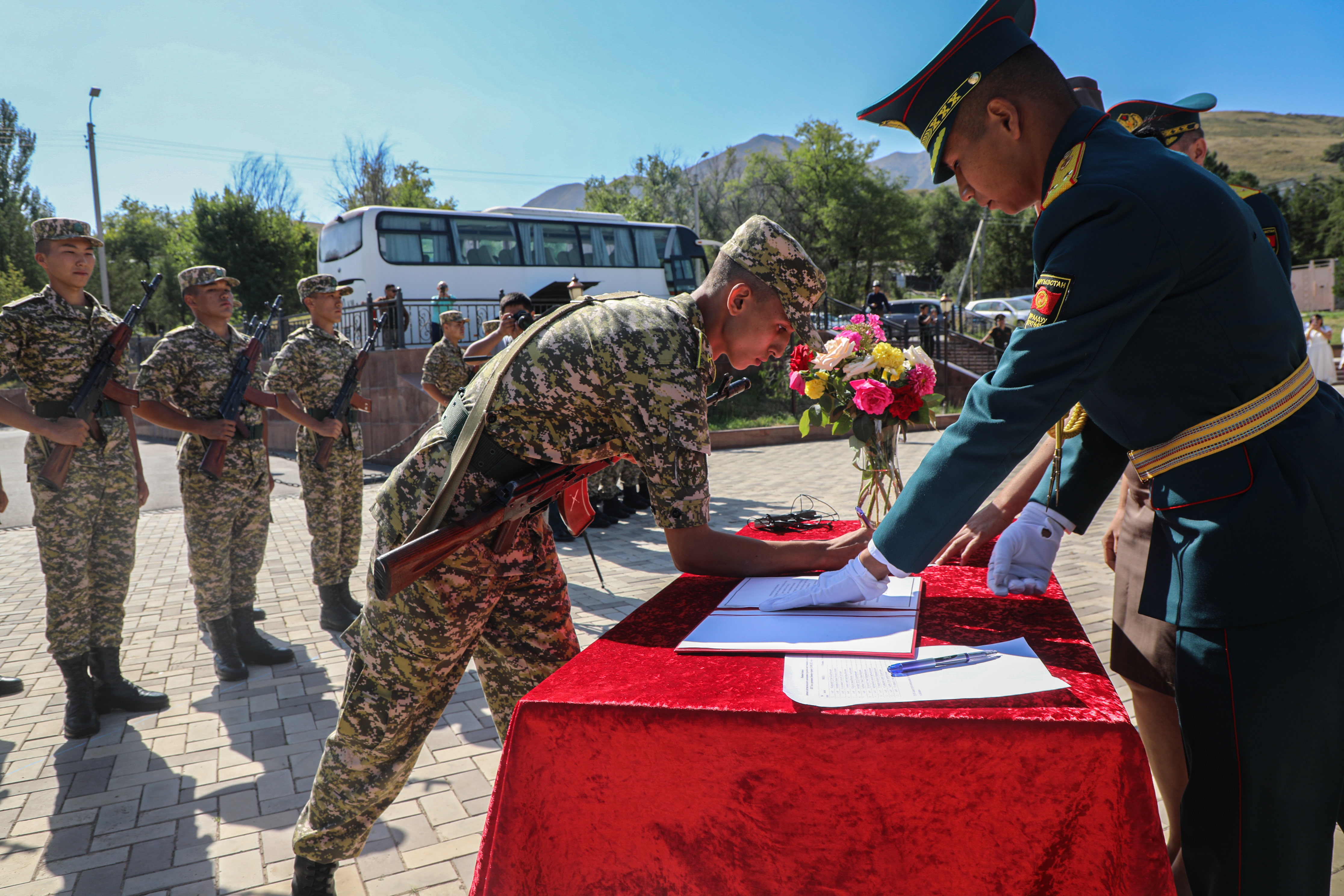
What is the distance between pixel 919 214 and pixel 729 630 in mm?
48746

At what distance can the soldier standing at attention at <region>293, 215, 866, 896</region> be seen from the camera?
69.3 inches

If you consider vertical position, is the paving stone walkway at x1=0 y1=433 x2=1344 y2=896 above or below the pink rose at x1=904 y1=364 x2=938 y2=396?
below

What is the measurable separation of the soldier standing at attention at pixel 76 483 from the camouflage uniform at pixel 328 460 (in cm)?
115

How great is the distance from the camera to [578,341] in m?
1.80

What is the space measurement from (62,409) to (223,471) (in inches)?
33.3

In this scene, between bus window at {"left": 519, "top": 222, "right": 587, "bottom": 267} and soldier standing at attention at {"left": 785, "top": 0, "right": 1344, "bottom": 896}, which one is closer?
soldier standing at attention at {"left": 785, "top": 0, "right": 1344, "bottom": 896}

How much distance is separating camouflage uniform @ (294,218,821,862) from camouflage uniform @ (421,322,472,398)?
19.8ft

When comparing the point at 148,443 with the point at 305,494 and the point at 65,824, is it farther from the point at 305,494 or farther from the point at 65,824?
the point at 65,824

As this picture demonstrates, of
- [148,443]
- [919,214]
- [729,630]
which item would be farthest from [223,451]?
[919,214]

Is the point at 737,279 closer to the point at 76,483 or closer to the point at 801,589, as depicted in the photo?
the point at 801,589

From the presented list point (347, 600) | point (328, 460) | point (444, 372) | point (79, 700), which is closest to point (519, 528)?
point (79, 700)

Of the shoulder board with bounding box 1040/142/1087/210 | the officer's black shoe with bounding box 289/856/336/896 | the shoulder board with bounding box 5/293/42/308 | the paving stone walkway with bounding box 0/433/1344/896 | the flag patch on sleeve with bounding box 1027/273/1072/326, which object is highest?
the shoulder board with bounding box 5/293/42/308

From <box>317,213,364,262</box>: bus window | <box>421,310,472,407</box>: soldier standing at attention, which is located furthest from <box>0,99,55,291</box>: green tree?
<box>421,310,472,407</box>: soldier standing at attention

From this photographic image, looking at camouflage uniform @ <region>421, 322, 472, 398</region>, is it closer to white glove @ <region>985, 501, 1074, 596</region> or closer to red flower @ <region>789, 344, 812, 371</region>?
red flower @ <region>789, 344, 812, 371</region>
